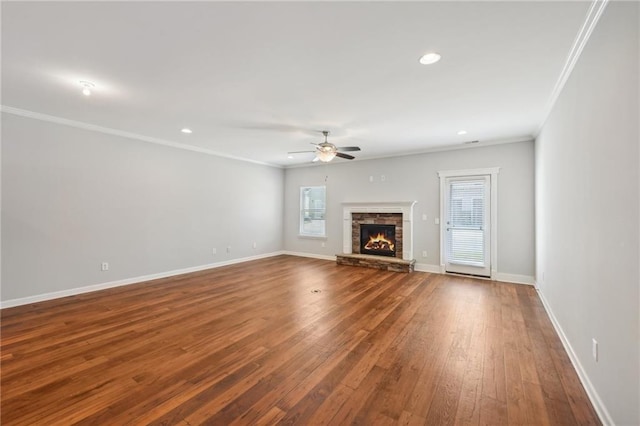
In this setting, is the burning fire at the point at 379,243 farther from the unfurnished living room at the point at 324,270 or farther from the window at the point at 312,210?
the window at the point at 312,210

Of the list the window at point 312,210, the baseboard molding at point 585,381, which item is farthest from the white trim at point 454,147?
the baseboard molding at point 585,381

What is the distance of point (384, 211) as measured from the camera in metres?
6.72

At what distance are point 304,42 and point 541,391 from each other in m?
3.31

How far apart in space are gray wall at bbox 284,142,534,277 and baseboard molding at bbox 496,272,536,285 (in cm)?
7

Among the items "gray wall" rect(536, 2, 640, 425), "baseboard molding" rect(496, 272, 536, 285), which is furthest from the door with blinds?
"gray wall" rect(536, 2, 640, 425)

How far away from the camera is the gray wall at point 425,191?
5.20 m

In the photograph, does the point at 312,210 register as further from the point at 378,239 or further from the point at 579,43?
the point at 579,43

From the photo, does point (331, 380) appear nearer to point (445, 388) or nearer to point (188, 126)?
point (445, 388)

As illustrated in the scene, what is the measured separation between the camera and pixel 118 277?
489 centimetres

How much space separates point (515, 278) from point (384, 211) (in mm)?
2921

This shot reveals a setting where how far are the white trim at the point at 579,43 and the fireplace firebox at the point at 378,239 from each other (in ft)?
13.1

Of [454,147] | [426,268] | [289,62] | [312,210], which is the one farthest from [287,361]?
[312,210]

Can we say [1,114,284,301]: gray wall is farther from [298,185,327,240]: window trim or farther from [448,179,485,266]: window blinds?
[448,179,485,266]: window blinds

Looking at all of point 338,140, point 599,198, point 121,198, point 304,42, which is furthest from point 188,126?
point 599,198
